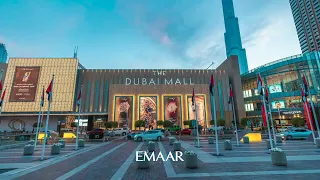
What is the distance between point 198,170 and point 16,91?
87.5 m

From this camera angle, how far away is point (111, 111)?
65.1 meters

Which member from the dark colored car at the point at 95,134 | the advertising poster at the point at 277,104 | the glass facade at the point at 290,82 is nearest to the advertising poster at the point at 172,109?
the glass facade at the point at 290,82

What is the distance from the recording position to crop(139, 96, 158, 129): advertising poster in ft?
209

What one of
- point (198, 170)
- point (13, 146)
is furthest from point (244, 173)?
point (13, 146)

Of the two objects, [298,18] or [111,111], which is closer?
[111,111]

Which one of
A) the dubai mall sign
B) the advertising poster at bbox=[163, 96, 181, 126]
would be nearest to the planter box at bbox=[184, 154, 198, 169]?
the advertising poster at bbox=[163, 96, 181, 126]

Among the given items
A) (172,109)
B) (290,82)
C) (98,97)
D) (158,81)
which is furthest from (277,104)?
(98,97)

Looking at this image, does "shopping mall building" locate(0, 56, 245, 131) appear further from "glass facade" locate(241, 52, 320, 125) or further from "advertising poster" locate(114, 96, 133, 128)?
"glass facade" locate(241, 52, 320, 125)

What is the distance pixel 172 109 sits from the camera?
216ft

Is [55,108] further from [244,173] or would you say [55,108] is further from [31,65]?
[244,173]

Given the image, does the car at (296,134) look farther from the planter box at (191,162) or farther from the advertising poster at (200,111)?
the advertising poster at (200,111)

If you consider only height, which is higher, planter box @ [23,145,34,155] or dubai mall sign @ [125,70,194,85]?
dubai mall sign @ [125,70,194,85]

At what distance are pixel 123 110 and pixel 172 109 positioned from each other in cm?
2007

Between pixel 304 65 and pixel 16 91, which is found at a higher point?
pixel 304 65
